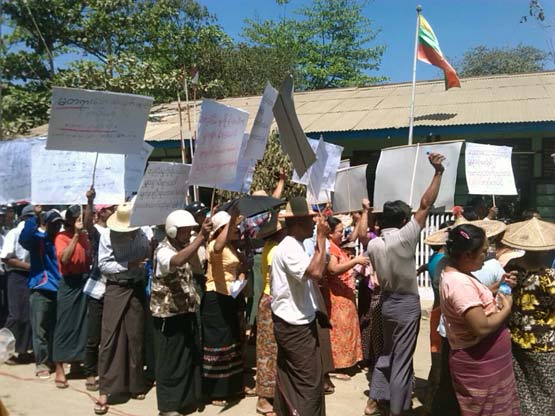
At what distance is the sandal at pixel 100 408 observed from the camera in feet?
15.9

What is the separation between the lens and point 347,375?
18.4ft

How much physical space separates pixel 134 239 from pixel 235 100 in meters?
11.5

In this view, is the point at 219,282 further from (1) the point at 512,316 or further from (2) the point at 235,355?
(1) the point at 512,316

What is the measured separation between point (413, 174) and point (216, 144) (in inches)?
73.0

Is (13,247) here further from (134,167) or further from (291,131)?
(291,131)

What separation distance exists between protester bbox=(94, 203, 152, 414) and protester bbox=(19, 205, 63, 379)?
981mm

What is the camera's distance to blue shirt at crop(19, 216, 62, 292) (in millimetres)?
5754

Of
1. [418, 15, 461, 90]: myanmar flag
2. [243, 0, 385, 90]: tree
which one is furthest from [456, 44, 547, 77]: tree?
[418, 15, 461, 90]: myanmar flag

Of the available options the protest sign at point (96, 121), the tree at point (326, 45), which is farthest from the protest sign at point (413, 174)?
the tree at point (326, 45)

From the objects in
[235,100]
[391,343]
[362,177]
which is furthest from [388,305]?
[235,100]

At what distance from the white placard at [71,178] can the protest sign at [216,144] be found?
1239mm

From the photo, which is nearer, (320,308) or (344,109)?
(320,308)

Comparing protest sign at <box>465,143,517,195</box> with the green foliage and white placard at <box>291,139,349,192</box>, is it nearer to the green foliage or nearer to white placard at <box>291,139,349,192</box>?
white placard at <box>291,139,349,192</box>

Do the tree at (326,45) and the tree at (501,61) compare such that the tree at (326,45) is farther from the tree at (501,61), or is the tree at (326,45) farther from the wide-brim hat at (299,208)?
the wide-brim hat at (299,208)
